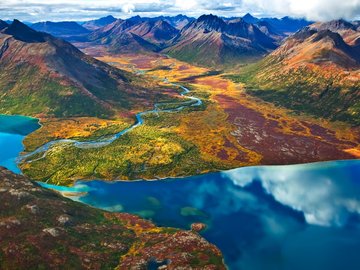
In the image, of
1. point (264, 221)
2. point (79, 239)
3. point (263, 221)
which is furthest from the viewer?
point (264, 221)

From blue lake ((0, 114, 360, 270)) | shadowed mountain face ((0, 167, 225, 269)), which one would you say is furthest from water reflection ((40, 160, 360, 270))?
shadowed mountain face ((0, 167, 225, 269))

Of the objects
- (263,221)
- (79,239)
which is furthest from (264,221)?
(79,239)

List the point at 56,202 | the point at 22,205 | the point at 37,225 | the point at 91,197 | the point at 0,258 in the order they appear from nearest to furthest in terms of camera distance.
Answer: the point at 0,258
the point at 37,225
the point at 22,205
the point at 56,202
the point at 91,197

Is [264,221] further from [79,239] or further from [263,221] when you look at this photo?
[79,239]

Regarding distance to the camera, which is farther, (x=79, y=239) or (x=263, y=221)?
(x=263, y=221)

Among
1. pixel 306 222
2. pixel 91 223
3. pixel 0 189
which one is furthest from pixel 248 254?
pixel 0 189

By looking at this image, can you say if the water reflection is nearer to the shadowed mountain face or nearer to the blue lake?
the blue lake

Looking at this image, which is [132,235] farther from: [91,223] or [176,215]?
[176,215]

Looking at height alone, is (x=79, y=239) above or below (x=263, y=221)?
above
